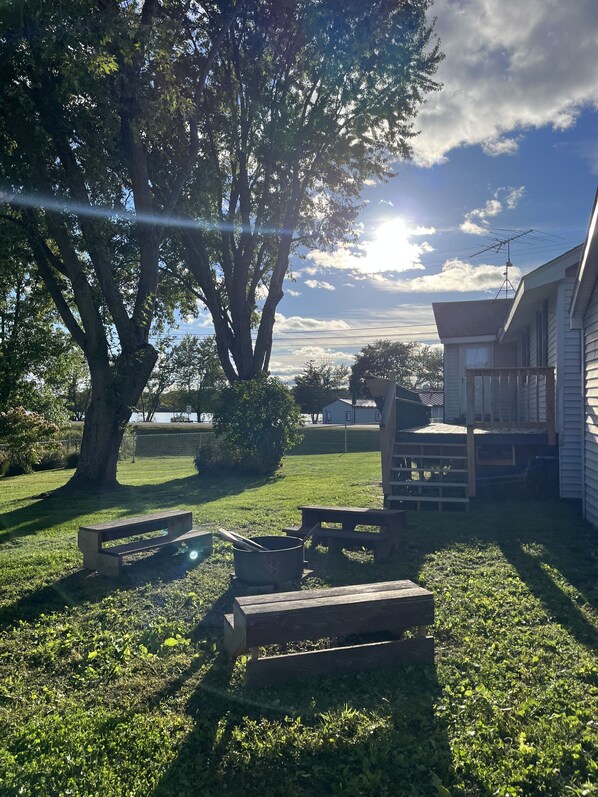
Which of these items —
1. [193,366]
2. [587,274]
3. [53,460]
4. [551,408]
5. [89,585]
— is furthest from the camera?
[193,366]

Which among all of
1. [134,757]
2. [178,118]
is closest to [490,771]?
[134,757]

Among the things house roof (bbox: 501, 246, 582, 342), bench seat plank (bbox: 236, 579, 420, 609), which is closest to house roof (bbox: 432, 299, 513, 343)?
house roof (bbox: 501, 246, 582, 342)

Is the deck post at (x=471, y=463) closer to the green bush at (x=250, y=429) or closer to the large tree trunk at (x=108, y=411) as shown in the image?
the large tree trunk at (x=108, y=411)

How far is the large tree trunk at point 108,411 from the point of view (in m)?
12.7

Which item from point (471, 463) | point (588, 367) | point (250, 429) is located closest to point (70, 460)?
point (250, 429)

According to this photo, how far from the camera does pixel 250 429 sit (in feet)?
53.8

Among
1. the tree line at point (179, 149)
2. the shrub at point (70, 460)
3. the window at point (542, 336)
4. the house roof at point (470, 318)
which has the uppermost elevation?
the tree line at point (179, 149)

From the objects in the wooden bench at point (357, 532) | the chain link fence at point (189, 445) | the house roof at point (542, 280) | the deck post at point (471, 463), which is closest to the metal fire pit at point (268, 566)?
the wooden bench at point (357, 532)

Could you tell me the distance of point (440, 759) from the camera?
2818mm

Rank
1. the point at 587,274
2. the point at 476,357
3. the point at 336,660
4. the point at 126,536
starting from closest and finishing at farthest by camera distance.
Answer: the point at 336,660, the point at 126,536, the point at 587,274, the point at 476,357

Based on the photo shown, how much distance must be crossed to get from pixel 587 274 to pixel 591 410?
211cm

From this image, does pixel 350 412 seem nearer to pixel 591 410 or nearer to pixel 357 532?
pixel 591 410

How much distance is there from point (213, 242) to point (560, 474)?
12.7m

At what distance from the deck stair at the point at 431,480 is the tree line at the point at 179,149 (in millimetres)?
6125
